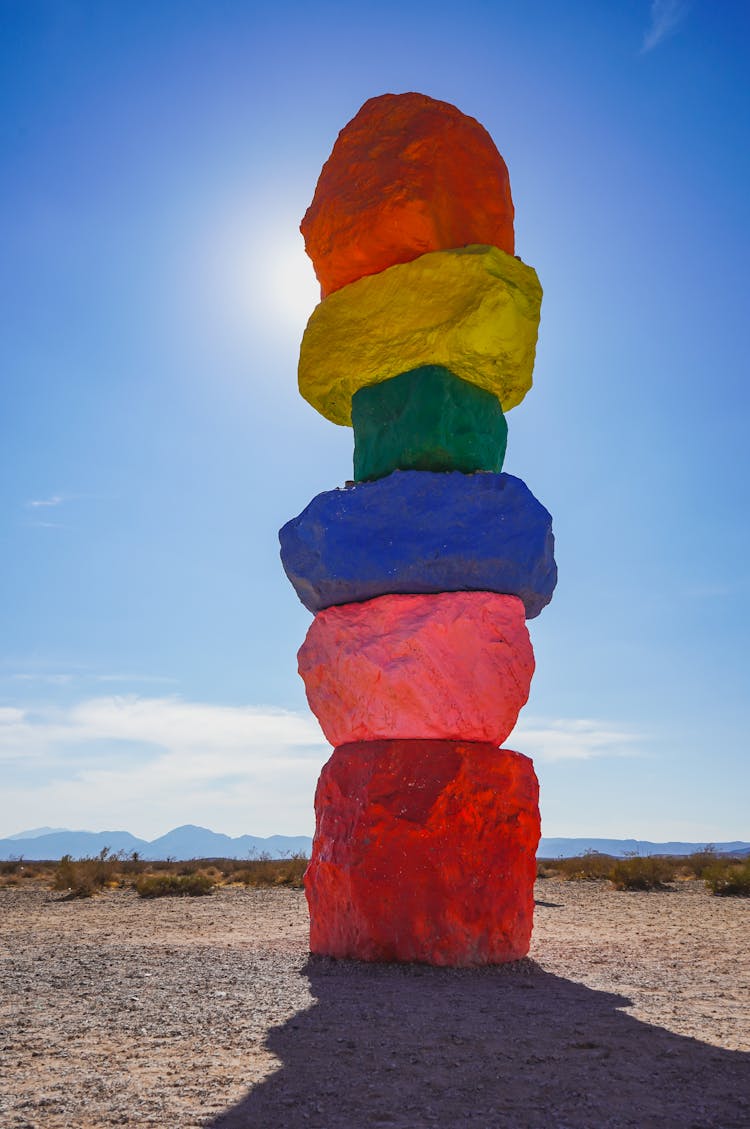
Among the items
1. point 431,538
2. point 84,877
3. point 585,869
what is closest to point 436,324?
point 431,538

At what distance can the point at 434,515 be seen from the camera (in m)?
5.91

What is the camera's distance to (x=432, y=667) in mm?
5801

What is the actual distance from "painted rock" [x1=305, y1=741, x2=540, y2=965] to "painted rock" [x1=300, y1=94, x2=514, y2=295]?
374cm

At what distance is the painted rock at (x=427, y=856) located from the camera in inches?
212

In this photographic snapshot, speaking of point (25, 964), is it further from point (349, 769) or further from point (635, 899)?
point (635, 899)

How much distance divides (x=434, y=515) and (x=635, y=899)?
8.07 meters

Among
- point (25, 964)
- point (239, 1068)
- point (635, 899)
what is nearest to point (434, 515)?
point (239, 1068)

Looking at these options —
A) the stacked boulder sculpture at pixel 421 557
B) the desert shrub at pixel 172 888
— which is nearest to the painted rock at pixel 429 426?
the stacked boulder sculpture at pixel 421 557

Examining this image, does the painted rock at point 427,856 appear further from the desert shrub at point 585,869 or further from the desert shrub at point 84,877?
the desert shrub at point 585,869

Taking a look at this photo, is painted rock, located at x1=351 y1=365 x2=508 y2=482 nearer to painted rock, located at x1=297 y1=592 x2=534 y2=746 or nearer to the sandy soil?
painted rock, located at x1=297 y1=592 x2=534 y2=746

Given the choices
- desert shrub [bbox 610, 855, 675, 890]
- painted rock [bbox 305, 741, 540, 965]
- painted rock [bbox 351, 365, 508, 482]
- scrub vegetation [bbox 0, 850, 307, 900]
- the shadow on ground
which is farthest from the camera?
desert shrub [bbox 610, 855, 675, 890]

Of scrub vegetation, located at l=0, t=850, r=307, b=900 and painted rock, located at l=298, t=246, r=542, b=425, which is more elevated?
painted rock, located at l=298, t=246, r=542, b=425

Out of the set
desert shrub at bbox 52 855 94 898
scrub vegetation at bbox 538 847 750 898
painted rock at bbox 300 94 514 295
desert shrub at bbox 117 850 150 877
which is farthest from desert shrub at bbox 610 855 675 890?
painted rock at bbox 300 94 514 295

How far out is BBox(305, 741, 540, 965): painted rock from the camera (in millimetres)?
5375
